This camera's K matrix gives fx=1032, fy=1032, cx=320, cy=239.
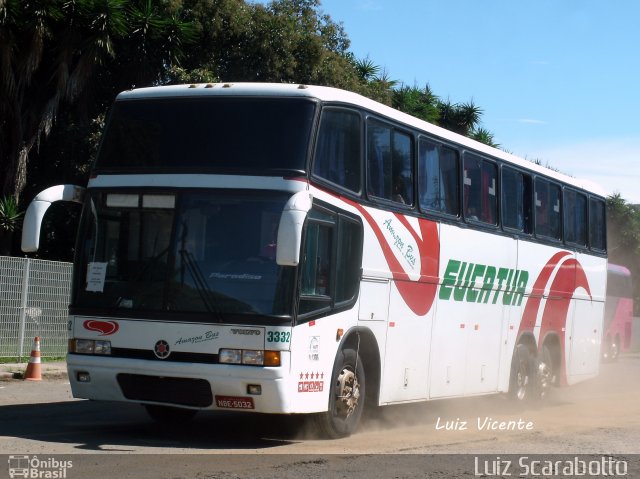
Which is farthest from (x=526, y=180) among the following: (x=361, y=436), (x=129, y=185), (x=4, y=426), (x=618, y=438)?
(x=4, y=426)

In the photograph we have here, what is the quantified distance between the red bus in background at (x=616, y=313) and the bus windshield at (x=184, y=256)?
30.3m

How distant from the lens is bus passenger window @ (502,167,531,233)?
15445 mm

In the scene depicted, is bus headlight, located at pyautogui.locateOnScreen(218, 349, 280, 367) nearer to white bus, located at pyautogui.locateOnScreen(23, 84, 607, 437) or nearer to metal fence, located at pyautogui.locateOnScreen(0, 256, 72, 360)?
white bus, located at pyautogui.locateOnScreen(23, 84, 607, 437)

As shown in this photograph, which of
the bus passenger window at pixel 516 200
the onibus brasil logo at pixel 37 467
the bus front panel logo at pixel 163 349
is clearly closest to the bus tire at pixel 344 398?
the bus front panel logo at pixel 163 349

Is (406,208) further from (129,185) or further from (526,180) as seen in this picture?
(526,180)

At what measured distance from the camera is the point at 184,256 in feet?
32.6

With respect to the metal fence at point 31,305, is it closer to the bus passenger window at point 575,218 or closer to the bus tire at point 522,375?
the bus tire at point 522,375

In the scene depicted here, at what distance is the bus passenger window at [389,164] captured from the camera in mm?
11602

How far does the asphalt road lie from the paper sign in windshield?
1.48 meters

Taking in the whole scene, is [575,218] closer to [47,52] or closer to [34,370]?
[34,370]

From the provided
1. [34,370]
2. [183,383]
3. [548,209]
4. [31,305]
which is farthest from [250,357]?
[31,305]

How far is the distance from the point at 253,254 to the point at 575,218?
9.95m

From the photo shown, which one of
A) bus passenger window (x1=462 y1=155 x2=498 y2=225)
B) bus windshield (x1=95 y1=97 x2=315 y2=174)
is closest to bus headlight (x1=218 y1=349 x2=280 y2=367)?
bus windshield (x1=95 y1=97 x2=315 y2=174)

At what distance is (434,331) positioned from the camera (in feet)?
43.6
